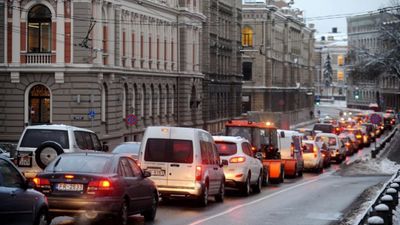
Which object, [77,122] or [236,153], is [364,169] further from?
[236,153]

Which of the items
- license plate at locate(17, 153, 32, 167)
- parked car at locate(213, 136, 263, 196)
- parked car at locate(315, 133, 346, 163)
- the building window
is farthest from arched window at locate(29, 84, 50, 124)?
the building window

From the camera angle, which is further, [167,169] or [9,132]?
[9,132]

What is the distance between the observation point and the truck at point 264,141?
35.4m

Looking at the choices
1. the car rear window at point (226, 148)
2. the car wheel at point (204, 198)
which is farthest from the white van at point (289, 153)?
the car wheel at point (204, 198)

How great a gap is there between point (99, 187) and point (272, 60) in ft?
317

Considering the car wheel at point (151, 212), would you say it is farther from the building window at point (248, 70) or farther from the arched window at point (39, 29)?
the building window at point (248, 70)

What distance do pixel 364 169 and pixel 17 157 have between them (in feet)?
91.5

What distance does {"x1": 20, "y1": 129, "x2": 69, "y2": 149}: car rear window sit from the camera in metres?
23.6

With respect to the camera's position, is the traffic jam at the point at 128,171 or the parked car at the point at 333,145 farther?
the parked car at the point at 333,145

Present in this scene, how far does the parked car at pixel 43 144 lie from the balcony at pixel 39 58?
25362mm

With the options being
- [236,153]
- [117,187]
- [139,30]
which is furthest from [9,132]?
[117,187]

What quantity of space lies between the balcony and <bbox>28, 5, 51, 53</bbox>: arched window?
30 cm

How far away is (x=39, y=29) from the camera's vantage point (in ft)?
163

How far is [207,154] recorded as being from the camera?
2392cm
